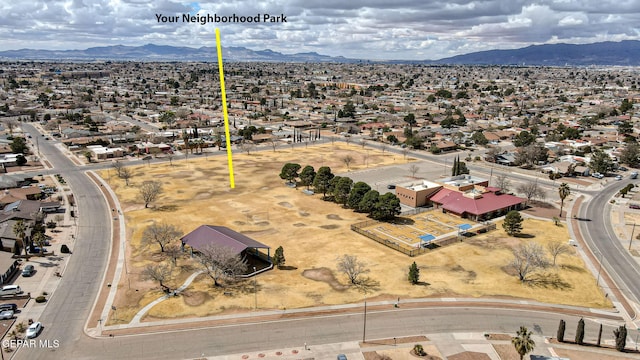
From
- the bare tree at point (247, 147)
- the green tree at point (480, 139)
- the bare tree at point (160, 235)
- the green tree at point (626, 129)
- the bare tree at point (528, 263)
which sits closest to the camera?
the bare tree at point (528, 263)

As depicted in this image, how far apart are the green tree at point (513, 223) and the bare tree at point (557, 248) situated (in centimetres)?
475

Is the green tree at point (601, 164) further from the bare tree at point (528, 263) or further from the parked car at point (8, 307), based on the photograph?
the parked car at point (8, 307)

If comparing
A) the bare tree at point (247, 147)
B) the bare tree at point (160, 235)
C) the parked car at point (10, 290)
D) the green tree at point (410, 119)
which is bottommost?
the parked car at point (10, 290)

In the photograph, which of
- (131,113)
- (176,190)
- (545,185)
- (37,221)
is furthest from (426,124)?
(37,221)

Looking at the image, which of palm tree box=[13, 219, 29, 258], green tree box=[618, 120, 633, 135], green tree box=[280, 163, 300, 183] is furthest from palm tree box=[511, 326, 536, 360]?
green tree box=[618, 120, 633, 135]

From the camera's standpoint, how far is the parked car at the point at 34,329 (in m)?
37.7

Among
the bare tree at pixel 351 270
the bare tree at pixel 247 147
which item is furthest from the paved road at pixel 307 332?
the bare tree at pixel 247 147

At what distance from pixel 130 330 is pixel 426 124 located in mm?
145960

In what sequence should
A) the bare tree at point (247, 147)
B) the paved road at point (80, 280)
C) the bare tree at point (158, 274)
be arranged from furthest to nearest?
the bare tree at point (247, 147) < the bare tree at point (158, 274) < the paved road at point (80, 280)

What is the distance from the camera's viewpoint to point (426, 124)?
549 feet

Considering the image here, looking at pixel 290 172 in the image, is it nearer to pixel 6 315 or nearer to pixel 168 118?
pixel 6 315

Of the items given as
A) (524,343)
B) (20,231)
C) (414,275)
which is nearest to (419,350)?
(524,343)

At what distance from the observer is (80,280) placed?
48.4m

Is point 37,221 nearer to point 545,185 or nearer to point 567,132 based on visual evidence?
point 545,185
